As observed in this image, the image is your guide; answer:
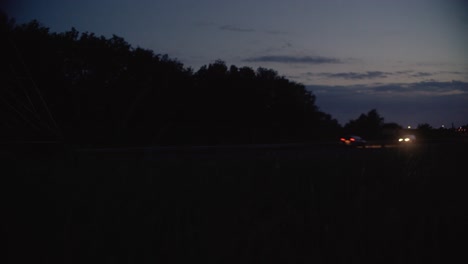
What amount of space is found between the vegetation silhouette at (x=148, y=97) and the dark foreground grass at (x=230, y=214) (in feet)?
61.8

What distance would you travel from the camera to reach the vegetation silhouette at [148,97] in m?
31.5

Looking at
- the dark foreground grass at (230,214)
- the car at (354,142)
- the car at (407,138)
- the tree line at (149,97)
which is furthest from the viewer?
the car at (407,138)

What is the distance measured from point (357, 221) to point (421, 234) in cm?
73

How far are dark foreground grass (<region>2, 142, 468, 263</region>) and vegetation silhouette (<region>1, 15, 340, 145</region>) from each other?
1884 cm

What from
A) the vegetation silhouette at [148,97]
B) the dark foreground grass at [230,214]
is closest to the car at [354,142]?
the vegetation silhouette at [148,97]

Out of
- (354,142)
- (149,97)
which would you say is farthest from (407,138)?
(149,97)

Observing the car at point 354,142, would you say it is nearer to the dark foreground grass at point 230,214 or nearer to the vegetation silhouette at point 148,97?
the vegetation silhouette at point 148,97

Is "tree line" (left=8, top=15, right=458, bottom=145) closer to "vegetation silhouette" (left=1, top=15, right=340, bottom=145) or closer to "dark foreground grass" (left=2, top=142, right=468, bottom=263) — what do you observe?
"vegetation silhouette" (left=1, top=15, right=340, bottom=145)

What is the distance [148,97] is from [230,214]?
100.0ft

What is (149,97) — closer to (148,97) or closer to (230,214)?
(148,97)

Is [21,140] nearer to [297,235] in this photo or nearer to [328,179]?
[328,179]

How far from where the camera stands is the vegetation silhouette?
31453 mm

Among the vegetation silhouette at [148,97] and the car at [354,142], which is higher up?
the vegetation silhouette at [148,97]

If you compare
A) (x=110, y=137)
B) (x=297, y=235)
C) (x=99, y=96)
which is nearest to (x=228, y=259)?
(x=297, y=235)
